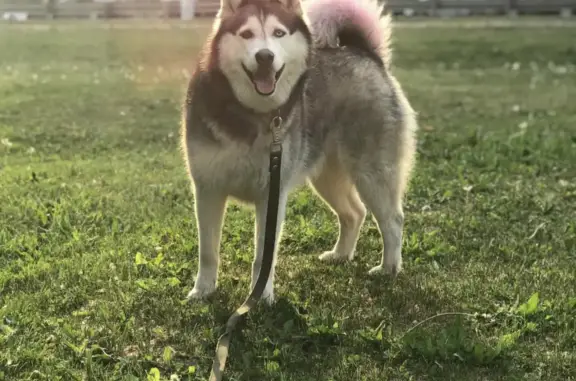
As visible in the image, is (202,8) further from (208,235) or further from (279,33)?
(279,33)

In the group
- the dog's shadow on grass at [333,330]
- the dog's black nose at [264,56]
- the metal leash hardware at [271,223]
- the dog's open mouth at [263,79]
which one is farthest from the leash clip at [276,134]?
the dog's shadow on grass at [333,330]

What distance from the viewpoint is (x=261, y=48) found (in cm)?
334

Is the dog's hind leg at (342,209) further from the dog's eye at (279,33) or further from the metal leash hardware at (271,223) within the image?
the dog's eye at (279,33)

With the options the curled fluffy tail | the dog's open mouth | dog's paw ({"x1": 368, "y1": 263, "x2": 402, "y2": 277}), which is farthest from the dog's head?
dog's paw ({"x1": 368, "y1": 263, "x2": 402, "y2": 277})

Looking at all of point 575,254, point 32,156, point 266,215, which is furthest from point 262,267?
point 32,156

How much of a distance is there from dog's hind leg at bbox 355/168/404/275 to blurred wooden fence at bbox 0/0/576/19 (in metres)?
23.2

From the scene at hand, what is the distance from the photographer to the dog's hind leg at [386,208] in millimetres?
4465

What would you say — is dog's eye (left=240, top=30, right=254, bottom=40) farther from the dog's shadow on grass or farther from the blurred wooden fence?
the blurred wooden fence

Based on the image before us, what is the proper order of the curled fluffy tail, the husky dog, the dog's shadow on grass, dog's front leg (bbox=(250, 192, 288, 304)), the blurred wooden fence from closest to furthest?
the dog's shadow on grass < the husky dog < dog's front leg (bbox=(250, 192, 288, 304)) < the curled fluffy tail < the blurred wooden fence

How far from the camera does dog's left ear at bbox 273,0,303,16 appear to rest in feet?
11.9

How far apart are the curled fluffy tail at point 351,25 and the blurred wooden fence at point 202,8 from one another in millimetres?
22656

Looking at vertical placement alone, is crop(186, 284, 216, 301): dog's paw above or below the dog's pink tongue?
below

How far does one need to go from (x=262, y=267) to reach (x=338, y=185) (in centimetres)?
125

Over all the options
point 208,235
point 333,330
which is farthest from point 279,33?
point 333,330
